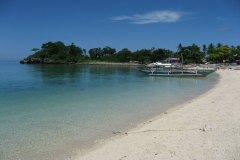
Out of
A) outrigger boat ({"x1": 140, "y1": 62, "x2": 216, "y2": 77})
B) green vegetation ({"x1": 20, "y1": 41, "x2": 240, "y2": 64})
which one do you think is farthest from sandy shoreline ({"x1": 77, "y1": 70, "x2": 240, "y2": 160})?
green vegetation ({"x1": 20, "y1": 41, "x2": 240, "y2": 64})

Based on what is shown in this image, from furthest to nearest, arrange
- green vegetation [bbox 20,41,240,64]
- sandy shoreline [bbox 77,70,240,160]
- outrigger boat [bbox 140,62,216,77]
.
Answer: green vegetation [bbox 20,41,240,64] → outrigger boat [bbox 140,62,216,77] → sandy shoreline [bbox 77,70,240,160]

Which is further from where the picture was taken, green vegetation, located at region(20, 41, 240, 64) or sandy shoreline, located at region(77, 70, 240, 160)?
→ green vegetation, located at region(20, 41, 240, 64)

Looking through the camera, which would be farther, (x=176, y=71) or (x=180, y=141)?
(x=176, y=71)

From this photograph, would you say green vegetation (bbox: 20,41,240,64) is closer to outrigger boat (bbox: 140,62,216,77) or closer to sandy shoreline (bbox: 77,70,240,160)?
outrigger boat (bbox: 140,62,216,77)

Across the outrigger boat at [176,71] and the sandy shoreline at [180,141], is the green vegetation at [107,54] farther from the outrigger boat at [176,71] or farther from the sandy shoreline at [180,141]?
the sandy shoreline at [180,141]

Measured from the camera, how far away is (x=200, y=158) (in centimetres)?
611

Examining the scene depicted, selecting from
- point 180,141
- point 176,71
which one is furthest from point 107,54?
point 180,141

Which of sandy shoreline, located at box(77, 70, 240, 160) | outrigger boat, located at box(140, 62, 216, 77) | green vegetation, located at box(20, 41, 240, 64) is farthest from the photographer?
green vegetation, located at box(20, 41, 240, 64)

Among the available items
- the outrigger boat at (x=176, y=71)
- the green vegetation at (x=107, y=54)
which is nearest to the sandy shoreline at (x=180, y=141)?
the outrigger boat at (x=176, y=71)

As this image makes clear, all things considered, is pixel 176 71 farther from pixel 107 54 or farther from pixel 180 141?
pixel 107 54

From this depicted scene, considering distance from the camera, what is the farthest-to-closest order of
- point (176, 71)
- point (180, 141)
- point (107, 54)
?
point (107, 54), point (176, 71), point (180, 141)

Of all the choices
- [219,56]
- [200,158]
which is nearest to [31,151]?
[200,158]

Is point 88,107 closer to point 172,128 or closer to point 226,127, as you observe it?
point 172,128

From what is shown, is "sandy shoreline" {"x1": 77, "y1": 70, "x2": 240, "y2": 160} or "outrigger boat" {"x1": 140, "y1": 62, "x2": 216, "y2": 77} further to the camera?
"outrigger boat" {"x1": 140, "y1": 62, "x2": 216, "y2": 77}
